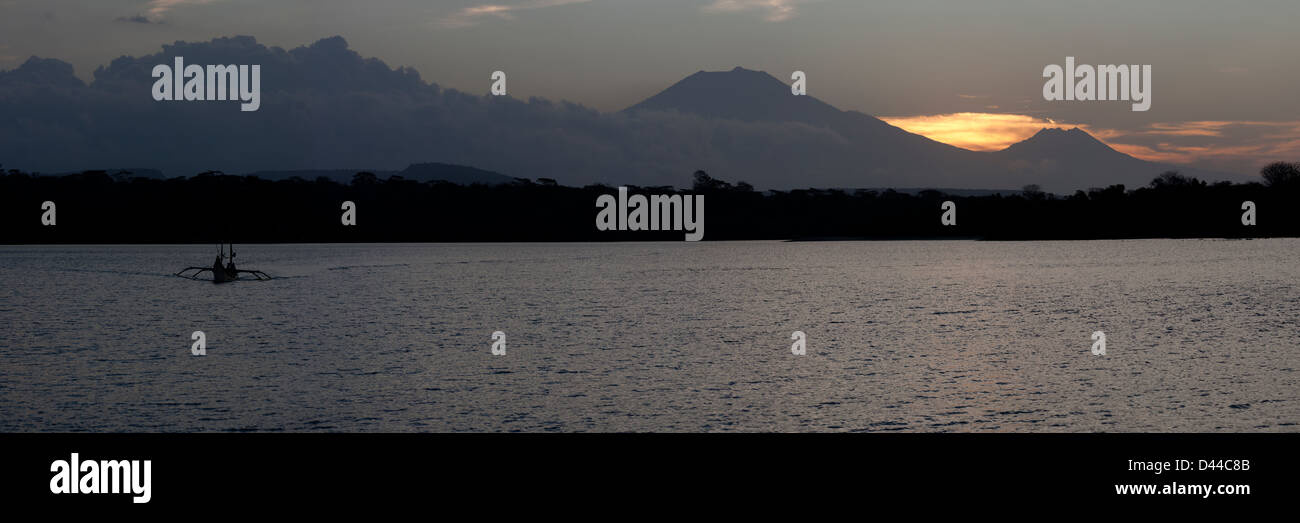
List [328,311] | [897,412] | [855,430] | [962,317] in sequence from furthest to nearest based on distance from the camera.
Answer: [328,311] → [962,317] → [897,412] → [855,430]

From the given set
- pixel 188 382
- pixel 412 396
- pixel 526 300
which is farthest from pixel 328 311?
pixel 412 396

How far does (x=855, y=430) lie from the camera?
102 feet

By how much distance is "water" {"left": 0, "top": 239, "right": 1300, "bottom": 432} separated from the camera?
1329 inches

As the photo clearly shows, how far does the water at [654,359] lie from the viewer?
33750 mm

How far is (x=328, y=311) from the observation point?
283 feet

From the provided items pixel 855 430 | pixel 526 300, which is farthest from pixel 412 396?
pixel 526 300

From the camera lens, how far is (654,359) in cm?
5116
